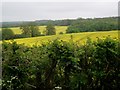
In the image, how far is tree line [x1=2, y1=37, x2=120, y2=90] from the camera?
2364cm

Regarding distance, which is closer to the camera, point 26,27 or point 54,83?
point 54,83

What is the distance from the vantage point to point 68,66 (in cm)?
2405

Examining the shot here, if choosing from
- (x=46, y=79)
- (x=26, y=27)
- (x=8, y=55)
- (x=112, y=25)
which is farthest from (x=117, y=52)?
(x=26, y=27)

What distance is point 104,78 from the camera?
2400cm

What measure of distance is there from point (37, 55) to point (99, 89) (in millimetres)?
5889

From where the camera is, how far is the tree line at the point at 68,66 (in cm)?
2364

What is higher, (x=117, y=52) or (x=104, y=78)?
(x=117, y=52)

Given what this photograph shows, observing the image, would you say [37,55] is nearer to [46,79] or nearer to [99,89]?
[46,79]

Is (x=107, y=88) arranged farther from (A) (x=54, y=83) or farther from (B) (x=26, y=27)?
(B) (x=26, y=27)

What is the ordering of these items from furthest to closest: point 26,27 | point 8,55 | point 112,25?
point 26,27 < point 112,25 < point 8,55

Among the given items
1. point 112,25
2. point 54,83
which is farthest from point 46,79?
point 112,25

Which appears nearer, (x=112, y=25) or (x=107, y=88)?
(x=107, y=88)

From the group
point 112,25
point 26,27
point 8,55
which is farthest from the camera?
point 26,27

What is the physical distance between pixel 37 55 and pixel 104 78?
5.90 metres
